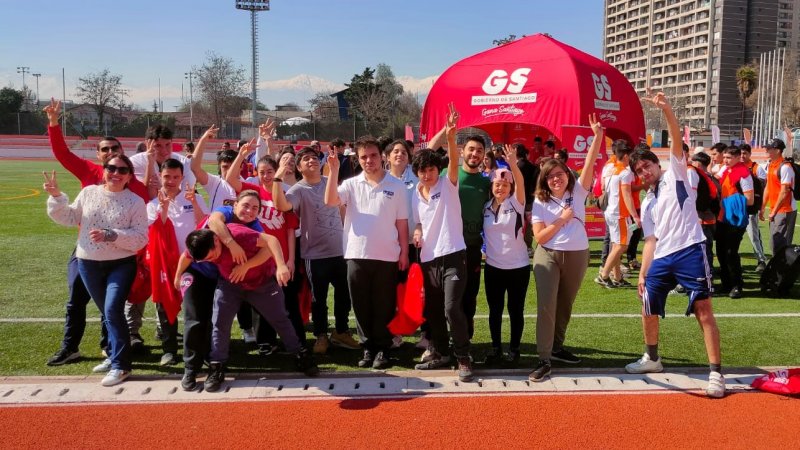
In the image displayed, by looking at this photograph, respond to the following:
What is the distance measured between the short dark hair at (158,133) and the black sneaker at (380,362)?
277 cm

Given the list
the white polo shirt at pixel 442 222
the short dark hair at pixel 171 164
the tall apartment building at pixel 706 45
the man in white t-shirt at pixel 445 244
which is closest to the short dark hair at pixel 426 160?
the man in white t-shirt at pixel 445 244

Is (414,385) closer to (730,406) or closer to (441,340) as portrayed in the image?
(441,340)

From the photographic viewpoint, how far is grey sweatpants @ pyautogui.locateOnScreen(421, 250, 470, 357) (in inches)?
194

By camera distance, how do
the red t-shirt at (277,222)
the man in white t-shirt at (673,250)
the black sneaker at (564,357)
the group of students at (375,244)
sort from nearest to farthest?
1. the man in white t-shirt at (673,250)
2. the group of students at (375,244)
3. the red t-shirt at (277,222)
4. the black sneaker at (564,357)

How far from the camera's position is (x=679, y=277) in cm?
477

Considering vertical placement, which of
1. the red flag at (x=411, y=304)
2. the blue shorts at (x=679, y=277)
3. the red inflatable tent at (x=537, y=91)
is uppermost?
the red inflatable tent at (x=537, y=91)

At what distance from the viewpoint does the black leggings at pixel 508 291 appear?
206 inches

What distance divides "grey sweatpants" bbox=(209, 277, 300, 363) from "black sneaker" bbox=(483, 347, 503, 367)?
1.70 meters

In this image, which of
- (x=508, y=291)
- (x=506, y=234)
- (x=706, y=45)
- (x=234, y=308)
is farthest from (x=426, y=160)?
(x=706, y=45)

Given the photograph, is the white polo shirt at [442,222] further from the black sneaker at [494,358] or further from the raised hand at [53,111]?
the raised hand at [53,111]

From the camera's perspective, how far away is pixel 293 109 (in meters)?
80.2

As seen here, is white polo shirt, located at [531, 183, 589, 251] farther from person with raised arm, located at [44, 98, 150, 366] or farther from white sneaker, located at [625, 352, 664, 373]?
person with raised arm, located at [44, 98, 150, 366]

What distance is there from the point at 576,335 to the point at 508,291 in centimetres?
130

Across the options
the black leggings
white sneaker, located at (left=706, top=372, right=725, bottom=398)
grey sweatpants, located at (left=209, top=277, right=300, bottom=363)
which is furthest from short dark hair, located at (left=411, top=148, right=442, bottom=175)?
white sneaker, located at (left=706, top=372, right=725, bottom=398)
